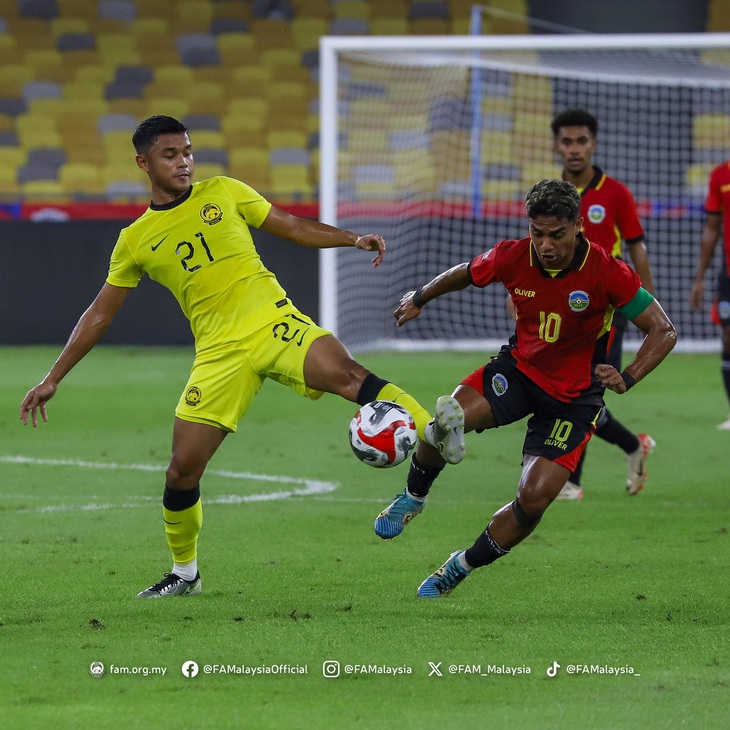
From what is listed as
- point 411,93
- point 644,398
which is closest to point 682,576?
point 644,398

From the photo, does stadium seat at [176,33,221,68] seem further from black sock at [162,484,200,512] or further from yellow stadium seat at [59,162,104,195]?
black sock at [162,484,200,512]

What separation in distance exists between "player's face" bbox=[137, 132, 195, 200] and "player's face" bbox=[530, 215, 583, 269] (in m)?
1.41

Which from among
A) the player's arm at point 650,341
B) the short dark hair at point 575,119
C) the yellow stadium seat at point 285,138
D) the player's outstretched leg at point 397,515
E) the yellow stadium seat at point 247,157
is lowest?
the yellow stadium seat at point 247,157

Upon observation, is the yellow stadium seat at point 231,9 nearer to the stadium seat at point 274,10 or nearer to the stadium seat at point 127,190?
the stadium seat at point 274,10

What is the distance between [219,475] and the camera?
324 inches

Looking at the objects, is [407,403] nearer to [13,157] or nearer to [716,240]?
[716,240]

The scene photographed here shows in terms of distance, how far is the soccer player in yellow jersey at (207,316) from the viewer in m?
4.98

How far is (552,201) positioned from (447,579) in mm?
1546

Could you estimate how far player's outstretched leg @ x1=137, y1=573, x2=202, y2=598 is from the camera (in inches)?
197

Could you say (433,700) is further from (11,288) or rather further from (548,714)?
(11,288)

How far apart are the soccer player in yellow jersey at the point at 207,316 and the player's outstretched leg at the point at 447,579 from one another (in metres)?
0.65

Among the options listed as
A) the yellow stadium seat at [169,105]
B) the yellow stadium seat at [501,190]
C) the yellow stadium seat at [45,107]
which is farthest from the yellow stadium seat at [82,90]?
the yellow stadium seat at [501,190]

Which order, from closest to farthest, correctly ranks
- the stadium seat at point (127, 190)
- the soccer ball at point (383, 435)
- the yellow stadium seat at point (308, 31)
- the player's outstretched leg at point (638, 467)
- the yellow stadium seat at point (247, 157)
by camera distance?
the soccer ball at point (383, 435), the player's outstretched leg at point (638, 467), the stadium seat at point (127, 190), the yellow stadium seat at point (247, 157), the yellow stadium seat at point (308, 31)

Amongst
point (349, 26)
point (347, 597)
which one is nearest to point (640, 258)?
point (347, 597)
